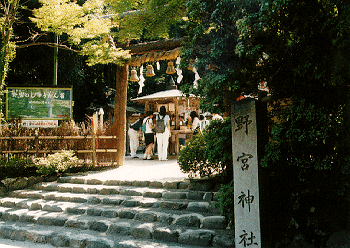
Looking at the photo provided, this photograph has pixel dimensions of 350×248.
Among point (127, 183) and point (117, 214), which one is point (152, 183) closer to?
point (127, 183)

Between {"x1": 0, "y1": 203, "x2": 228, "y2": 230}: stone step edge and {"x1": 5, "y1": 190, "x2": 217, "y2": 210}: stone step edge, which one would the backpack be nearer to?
{"x1": 5, "y1": 190, "x2": 217, "y2": 210}: stone step edge

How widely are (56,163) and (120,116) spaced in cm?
299

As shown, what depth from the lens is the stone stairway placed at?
5500 millimetres

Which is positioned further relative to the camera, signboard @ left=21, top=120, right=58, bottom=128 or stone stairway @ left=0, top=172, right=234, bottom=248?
signboard @ left=21, top=120, right=58, bottom=128

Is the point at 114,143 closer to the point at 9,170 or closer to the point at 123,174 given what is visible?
the point at 123,174

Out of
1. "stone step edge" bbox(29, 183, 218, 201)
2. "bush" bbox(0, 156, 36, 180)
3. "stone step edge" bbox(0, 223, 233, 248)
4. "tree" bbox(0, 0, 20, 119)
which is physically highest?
"tree" bbox(0, 0, 20, 119)

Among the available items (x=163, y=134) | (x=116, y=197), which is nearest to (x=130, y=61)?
(x=163, y=134)

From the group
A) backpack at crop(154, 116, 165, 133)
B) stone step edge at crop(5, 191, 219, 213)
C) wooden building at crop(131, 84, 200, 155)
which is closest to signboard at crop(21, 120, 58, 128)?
stone step edge at crop(5, 191, 219, 213)

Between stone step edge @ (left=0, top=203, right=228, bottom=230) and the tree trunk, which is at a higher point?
the tree trunk

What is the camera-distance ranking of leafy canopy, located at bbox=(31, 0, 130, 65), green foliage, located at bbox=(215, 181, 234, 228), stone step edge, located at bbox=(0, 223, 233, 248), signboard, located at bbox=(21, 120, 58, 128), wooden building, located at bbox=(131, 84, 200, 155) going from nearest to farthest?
1. green foliage, located at bbox=(215, 181, 234, 228)
2. stone step edge, located at bbox=(0, 223, 233, 248)
3. leafy canopy, located at bbox=(31, 0, 130, 65)
4. signboard, located at bbox=(21, 120, 58, 128)
5. wooden building, located at bbox=(131, 84, 200, 155)

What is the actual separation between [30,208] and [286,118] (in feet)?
22.5

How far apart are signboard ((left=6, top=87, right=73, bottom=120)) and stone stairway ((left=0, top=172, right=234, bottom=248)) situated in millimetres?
3240

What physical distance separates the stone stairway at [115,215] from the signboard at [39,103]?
10.6 ft

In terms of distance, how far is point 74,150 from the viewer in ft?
35.1
